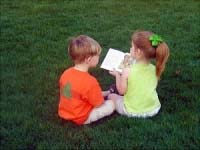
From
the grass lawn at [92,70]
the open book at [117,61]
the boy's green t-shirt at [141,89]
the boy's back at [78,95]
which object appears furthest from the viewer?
the open book at [117,61]

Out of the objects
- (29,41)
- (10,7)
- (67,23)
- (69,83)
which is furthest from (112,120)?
(10,7)

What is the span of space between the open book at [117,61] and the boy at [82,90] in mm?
269

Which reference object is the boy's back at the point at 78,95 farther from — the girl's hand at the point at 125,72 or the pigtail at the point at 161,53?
the pigtail at the point at 161,53

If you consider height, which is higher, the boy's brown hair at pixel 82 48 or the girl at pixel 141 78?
the boy's brown hair at pixel 82 48

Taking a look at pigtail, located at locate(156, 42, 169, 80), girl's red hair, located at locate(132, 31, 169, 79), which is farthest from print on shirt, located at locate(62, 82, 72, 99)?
pigtail, located at locate(156, 42, 169, 80)

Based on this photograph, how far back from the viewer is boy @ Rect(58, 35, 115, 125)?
17.7 feet

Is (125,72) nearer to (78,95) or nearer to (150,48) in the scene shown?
(150,48)

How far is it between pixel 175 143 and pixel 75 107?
1.01 meters

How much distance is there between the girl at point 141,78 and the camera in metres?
5.48

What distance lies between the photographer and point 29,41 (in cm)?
821

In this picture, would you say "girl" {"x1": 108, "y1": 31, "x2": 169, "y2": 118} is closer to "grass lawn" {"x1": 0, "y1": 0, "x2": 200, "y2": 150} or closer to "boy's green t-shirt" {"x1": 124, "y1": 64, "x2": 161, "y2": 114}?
"boy's green t-shirt" {"x1": 124, "y1": 64, "x2": 161, "y2": 114}

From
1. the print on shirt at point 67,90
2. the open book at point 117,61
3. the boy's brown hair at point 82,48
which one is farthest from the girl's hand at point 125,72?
the print on shirt at point 67,90

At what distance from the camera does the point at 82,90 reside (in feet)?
17.6

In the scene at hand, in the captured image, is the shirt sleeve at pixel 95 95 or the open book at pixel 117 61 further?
the open book at pixel 117 61
